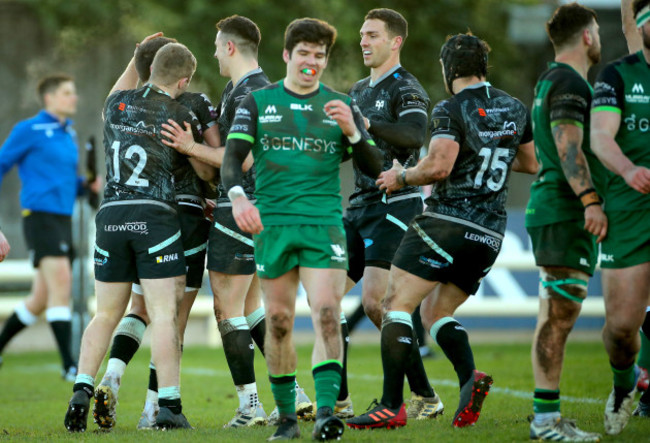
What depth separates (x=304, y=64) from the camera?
19.9 feet

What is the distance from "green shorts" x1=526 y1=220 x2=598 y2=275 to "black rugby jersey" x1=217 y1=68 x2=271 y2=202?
2199 millimetres

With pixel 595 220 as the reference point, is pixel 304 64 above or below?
above

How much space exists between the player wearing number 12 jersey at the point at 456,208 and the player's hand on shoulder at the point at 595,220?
1109 mm

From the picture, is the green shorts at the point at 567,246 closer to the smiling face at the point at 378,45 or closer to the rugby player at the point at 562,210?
the rugby player at the point at 562,210

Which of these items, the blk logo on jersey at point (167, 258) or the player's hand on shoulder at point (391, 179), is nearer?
the player's hand on shoulder at point (391, 179)

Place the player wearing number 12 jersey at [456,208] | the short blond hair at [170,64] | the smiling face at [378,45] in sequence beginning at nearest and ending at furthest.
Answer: the player wearing number 12 jersey at [456,208], the short blond hair at [170,64], the smiling face at [378,45]

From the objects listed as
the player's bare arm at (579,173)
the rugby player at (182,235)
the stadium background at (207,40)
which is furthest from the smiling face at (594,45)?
the stadium background at (207,40)

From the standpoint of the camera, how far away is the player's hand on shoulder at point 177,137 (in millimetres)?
6878

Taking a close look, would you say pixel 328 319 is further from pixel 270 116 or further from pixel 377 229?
pixel 377 229

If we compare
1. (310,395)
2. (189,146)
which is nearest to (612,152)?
(189,146)

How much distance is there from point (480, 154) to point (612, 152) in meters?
1.17

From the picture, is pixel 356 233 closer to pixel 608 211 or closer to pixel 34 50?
pixel 608 211

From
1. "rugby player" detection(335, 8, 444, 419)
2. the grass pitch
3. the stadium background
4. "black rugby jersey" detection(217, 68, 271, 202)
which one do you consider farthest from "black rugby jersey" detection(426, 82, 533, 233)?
the stadium background

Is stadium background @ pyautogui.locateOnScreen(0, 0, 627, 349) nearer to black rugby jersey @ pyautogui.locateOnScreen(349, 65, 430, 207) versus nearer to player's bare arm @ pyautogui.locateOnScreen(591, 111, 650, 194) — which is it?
black rugby jersey @ pyautogui.locateOnScreen(349, 65, 430, 207)
